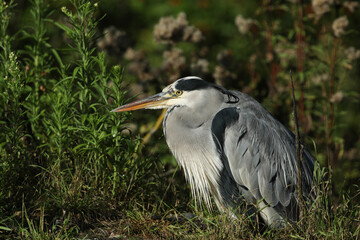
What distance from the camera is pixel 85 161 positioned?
12.5ft

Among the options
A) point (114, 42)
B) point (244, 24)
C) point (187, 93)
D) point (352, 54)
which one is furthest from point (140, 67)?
point (352, 54)

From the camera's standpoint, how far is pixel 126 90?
3.97 metres

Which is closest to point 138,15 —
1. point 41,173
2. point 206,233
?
point 41,173

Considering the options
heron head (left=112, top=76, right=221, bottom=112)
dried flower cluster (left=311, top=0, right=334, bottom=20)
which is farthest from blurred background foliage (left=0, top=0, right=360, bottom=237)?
heron head (left=112, top=76, right=221, bottom=112)

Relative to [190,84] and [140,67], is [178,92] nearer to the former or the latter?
[190,84]

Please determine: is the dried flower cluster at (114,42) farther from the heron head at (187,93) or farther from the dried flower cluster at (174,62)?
the heron head at (187,93)

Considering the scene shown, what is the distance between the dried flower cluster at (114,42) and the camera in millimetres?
5164

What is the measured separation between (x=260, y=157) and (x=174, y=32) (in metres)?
1.70

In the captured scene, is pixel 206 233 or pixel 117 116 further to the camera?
pixel 117 116

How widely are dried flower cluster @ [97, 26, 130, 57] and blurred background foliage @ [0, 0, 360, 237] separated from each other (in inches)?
0.5

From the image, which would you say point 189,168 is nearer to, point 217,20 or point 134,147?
point 134,147

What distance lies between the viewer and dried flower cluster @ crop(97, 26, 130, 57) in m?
5.16

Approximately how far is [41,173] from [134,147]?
2.33ft

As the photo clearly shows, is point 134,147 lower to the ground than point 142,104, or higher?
lower
